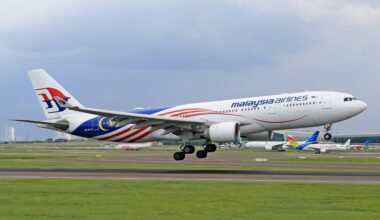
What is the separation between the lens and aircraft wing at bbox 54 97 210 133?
4828 cm

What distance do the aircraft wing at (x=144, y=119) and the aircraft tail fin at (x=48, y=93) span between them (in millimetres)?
7555

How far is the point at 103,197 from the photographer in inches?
1041

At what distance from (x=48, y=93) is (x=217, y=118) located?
16.9 meters

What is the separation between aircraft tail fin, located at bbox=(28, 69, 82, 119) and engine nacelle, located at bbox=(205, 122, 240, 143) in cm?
1515

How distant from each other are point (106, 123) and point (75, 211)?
32841mm

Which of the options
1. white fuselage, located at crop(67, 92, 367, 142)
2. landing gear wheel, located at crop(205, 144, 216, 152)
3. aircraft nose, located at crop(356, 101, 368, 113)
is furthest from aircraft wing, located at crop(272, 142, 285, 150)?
aircraft nose, located at crop(356, 101, 368, 113)

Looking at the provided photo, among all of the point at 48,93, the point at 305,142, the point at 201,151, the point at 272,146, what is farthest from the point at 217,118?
the point at 272,146

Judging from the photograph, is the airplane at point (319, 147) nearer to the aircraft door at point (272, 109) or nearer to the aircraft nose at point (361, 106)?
the aircraft nose at point (361, 106)

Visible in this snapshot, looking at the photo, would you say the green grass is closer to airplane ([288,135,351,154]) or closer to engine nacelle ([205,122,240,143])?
engine nacelle ([205,122,240,143])

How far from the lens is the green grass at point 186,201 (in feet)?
69.5

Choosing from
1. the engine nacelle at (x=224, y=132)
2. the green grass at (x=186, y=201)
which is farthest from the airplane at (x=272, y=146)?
the green grass at (x=186, y=201)

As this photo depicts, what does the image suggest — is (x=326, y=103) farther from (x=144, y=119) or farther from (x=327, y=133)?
(x=144, y=119)

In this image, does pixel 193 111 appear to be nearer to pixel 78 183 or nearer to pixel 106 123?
pixel 106 123

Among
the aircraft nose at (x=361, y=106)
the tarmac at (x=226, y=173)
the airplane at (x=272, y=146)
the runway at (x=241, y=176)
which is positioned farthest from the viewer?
the airplane at (x=272, y=146)
